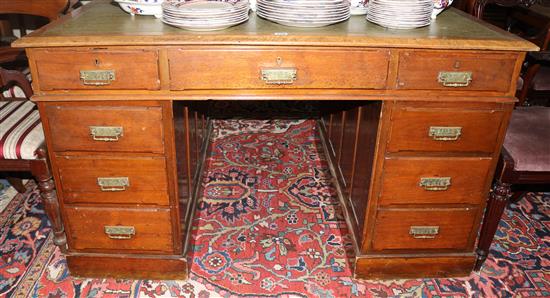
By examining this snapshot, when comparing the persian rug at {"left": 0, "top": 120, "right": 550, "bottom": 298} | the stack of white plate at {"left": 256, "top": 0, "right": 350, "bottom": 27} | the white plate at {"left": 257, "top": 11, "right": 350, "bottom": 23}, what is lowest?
the persian rug at {"left": 0, "top": 120, "right": 550, "bottom": 298}

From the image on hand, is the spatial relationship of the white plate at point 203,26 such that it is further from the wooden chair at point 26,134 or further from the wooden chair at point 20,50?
the wooden chair at point 20,50

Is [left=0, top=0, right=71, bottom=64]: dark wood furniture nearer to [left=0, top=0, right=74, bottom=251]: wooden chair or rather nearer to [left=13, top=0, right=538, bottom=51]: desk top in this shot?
[left=0, top=0, right=74, bottom=251]: wooden chair

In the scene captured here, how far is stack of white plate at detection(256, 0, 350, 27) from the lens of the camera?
1.67 meters

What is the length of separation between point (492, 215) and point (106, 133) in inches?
68.7

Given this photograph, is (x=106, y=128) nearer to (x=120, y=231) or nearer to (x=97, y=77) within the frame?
(x=97, y=77)

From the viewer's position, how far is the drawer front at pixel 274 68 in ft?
5.32

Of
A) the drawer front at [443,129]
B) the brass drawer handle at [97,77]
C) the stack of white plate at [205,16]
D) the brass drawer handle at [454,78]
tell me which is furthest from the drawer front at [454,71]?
the brass drawer handle at [97,77]

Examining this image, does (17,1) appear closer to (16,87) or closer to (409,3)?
(16,87)

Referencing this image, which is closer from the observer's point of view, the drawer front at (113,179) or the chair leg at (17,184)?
the drawer front at (113,179)

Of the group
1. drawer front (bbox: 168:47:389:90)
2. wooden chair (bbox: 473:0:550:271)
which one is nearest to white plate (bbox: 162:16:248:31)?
drawer front (bbox: 168:47:389:90)

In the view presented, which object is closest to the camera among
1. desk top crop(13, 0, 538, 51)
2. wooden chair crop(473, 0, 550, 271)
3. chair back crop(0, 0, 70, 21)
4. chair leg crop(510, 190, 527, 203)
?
desk top crop(13, 0, 538, 51)

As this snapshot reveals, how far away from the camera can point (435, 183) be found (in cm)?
190

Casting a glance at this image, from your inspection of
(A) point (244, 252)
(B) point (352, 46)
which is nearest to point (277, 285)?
(A) point (244, 252)

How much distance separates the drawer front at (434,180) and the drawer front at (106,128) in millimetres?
978
